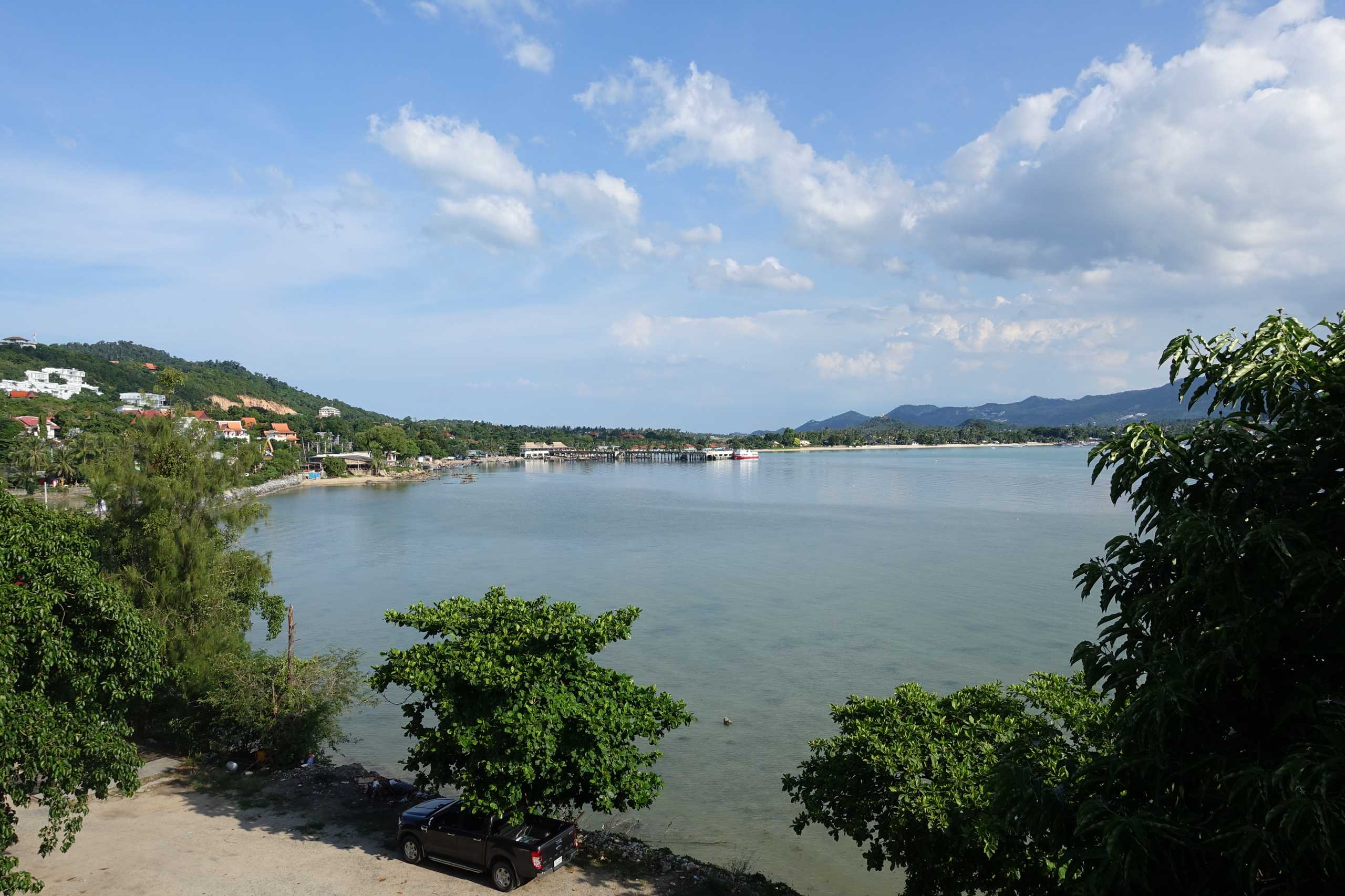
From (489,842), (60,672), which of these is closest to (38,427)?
(60,672)

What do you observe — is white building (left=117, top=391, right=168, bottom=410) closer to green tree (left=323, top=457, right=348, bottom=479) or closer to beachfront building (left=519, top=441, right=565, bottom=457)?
green tree (left=323, top=457, right=348, bottom=479)

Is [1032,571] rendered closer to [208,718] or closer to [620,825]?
[620,825]

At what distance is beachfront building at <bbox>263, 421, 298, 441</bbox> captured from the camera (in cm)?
10731

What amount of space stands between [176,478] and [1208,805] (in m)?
16.4

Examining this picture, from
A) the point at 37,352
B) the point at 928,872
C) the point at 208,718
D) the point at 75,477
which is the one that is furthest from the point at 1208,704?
the point at 37,352

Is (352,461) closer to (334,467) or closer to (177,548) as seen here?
(334,467)

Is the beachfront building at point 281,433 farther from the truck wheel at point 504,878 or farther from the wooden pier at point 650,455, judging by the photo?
the truck wheel at point 504,878

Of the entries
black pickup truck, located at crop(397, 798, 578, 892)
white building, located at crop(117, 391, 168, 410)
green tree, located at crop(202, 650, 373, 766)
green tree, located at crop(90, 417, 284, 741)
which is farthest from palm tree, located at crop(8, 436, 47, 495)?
black pickup truck, located at crop(397, 798, 578, 892)

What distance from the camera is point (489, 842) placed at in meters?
9.70

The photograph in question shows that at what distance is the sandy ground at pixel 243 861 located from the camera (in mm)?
9469

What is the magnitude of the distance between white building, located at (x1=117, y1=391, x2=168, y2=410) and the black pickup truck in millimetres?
133628

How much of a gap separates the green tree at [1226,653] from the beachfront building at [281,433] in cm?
11295

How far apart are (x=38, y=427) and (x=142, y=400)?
59.4 meters

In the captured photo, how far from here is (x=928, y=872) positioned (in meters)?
8.59
